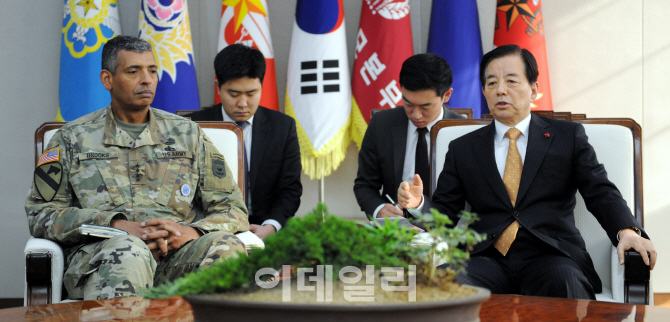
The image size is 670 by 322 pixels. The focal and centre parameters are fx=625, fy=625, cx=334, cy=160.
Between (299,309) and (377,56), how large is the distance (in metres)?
3.47

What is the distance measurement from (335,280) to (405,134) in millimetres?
2390

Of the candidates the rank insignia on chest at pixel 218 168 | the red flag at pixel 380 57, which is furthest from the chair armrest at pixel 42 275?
the red flag at pixel 380 57

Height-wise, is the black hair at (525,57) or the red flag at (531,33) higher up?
the red flag at (531,33)

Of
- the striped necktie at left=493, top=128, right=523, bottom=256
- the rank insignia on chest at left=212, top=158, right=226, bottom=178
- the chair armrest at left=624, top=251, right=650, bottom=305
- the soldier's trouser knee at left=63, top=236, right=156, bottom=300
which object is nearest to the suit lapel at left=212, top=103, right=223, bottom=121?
the rank insignia on chest at left=212, top=158, right=226, bottom=178

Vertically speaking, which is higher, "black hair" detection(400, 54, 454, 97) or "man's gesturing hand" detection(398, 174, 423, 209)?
"black hair" detection(400, 54, 454, 97)

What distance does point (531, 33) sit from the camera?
4.04 metres

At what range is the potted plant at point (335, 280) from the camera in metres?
0.86

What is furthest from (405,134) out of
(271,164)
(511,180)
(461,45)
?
(461,45)

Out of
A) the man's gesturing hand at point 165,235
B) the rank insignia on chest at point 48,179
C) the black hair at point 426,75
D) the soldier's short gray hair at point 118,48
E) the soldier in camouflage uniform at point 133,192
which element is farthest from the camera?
the black hair at point 426,75

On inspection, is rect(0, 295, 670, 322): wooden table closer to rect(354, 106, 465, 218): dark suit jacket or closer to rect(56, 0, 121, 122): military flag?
rect(354, 106, 465, 218): dark suit jacket

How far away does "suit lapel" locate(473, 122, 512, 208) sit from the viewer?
2285 millimetres

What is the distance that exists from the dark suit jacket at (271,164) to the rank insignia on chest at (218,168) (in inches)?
33.8

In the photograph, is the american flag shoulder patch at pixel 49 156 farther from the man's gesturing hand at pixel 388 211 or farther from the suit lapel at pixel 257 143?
the man's gesturing hand at pixel 388 211

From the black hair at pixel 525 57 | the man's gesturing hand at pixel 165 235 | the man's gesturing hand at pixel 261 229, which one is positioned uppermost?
the black hair at pixel 525 57
